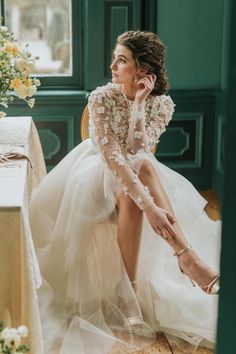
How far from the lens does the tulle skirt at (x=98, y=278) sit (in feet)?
8.04

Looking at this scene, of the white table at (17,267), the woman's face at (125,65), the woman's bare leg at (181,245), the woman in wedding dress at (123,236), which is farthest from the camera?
the woman's face at (125,65)

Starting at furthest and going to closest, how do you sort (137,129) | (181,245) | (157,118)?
(157,118) → (137,129) → (181,245)

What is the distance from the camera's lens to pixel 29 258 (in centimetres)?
188

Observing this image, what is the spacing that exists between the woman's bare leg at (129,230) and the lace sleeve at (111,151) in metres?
0.05

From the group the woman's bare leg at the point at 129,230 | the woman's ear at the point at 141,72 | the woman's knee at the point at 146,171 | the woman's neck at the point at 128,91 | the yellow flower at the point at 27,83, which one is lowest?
the woman's bare leg at the point at 129,230

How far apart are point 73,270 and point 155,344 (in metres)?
0.44

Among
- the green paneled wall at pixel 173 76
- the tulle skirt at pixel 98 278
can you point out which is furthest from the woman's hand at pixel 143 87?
the green paneled wall at pixel 173 76

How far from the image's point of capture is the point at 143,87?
2.69 metres

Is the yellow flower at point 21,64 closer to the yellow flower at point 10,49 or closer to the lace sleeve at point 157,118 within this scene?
the yellow flower at point 10,49

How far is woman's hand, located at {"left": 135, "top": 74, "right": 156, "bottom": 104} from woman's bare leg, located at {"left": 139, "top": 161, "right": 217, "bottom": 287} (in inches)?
12.3

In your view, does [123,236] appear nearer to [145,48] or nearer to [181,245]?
[181,245]

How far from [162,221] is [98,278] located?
0.39 meters

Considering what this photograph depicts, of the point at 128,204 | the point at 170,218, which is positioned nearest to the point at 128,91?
the point at 128,204

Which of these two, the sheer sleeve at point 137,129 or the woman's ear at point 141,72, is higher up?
the woman's ear at point 141,72
